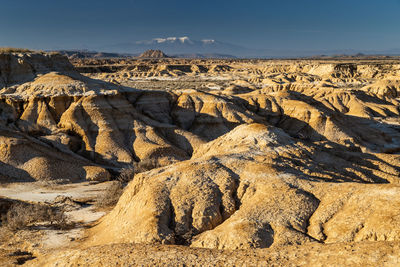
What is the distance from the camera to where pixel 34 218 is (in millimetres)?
18906

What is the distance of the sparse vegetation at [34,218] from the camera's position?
57.4 ft

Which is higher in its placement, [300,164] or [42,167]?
[300,164]

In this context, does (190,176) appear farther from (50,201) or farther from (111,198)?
(50,201)

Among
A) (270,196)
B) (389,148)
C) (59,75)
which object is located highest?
(59,75)

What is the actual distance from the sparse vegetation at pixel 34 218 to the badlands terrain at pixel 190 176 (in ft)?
1.75

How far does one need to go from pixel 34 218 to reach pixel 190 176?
8.87 m

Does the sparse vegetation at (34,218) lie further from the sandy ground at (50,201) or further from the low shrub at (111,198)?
→ the low shrub at (111,198)

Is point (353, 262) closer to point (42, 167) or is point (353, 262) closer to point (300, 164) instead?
point (300, 164)

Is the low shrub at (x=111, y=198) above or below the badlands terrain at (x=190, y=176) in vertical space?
below

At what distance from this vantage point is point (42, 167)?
29.4m

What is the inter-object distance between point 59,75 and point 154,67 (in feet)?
343

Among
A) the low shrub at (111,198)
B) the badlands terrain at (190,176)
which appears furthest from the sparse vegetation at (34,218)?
the low shrub at (111,198)

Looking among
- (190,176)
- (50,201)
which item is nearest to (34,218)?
(50,201)

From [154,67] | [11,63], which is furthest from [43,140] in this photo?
[154,67]
